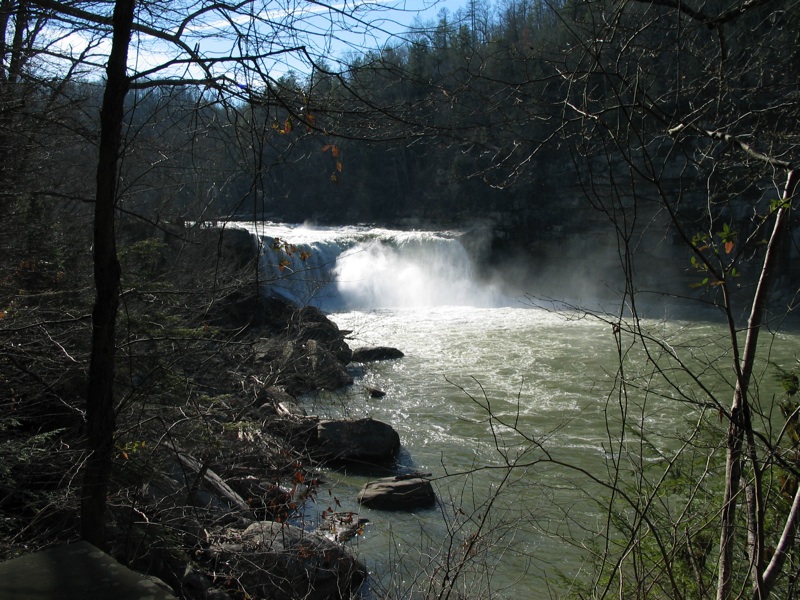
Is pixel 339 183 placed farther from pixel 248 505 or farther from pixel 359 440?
pixel 359 440

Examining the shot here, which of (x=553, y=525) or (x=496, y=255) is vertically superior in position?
(x=496, y=255)

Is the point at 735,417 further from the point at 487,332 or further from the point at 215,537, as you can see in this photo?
the point at 487,332

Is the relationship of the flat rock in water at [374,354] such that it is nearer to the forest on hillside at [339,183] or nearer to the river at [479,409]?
the river at [479,409]

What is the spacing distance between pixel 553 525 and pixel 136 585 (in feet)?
19.6

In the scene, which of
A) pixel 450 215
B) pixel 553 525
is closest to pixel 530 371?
pixel 553 525

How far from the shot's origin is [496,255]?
30.3 meters

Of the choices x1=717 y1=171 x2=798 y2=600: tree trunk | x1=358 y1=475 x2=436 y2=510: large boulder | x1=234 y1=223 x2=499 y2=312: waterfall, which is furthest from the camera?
x1=234 y1=223 x2=499 y2=312: waterfall

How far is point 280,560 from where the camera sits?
5086 mm

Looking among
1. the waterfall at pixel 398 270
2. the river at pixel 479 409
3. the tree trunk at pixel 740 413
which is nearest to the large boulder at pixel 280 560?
the river at pixel 479 409

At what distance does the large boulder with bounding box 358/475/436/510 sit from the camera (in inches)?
290

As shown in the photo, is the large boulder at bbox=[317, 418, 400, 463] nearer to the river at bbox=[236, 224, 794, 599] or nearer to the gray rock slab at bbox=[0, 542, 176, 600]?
the river at bbox=[236, 224, 794, 599]

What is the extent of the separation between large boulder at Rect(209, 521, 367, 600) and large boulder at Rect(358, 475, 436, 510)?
1941mm

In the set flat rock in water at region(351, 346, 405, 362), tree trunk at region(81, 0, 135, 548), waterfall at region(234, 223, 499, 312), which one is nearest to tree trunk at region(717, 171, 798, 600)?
tree trunk at region(81, 0, 135, 548)

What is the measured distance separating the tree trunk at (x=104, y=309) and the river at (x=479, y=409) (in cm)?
142
